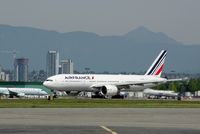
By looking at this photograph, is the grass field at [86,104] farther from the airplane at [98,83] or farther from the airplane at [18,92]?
the airplane at [18,92]

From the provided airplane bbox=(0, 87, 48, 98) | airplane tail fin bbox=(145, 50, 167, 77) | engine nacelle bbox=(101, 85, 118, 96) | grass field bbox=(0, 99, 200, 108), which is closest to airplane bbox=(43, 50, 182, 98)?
engine nacelle bbox=(101, 85, 118, 96)

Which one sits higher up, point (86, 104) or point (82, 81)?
point (82, 81)

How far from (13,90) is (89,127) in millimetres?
137322

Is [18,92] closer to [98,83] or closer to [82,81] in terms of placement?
[98,83]

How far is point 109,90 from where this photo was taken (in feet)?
380

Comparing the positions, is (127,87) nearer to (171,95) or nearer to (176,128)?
(171,95)

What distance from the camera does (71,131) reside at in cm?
3178

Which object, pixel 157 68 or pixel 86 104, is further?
pixel 157 68

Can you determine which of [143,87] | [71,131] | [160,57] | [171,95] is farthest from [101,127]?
[171,95]

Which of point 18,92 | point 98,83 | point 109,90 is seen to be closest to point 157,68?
point 98,83

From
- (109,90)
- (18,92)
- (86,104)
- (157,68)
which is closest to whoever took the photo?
(86,104)

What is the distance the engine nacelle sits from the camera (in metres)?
116

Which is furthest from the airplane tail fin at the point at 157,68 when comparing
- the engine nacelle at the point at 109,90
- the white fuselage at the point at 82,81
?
the engine nacelle at the point at 109,90

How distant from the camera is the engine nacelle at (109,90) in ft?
380
